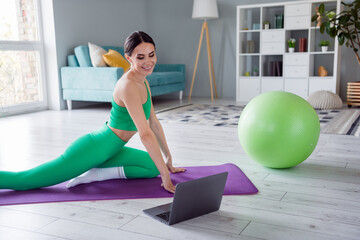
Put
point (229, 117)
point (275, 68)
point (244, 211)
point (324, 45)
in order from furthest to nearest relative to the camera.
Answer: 1. point (275, 68)
2. point (324, 45)
3. point (229, 117)
4. point (244, 211)

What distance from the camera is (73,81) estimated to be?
16.6 feet

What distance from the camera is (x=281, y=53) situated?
5.70 meters

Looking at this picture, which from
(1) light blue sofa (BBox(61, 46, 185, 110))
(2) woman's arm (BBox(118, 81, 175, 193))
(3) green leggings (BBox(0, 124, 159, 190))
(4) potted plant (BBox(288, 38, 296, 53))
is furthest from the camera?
(4) potted plant (BBox(288, 38, 296, 53))

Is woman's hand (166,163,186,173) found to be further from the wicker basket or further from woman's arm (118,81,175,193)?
the wicker basket

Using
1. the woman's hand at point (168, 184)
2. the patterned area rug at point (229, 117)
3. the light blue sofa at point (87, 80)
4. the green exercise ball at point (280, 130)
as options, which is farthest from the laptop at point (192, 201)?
the light blue sofa at point (87, 80)

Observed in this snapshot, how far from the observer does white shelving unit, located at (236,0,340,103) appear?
551 cm

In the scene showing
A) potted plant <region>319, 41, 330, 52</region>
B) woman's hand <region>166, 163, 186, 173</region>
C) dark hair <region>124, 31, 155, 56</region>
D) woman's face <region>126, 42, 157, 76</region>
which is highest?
potted plant <region>319, 41, 330, 52</region>

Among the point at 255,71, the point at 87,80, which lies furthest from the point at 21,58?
the point at 255,71

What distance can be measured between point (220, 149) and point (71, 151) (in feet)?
4.21

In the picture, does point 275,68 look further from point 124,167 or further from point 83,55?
point 124,167

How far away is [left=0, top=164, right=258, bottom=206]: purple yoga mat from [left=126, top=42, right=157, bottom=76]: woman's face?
2.02 feet

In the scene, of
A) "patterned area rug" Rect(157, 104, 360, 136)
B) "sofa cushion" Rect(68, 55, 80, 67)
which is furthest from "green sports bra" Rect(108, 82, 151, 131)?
"sofa cushion" Rect(68, 55, 80, 67)

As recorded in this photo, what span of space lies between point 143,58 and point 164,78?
375cm

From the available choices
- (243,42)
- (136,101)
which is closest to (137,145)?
(136,101)
